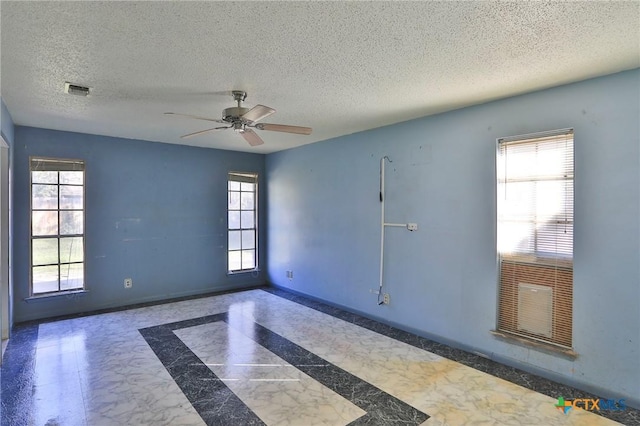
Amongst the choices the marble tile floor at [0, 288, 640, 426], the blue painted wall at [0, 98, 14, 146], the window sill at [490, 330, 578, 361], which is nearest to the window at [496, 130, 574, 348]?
the window sill at [490, 330, 578, 361]

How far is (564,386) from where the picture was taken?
275cm

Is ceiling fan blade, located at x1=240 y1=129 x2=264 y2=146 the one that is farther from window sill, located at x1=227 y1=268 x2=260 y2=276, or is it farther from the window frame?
→ window sill, located at x1=227 y1=268 x2=260 y2=276

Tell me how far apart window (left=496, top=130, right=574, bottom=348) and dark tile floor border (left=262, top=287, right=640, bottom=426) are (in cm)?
33

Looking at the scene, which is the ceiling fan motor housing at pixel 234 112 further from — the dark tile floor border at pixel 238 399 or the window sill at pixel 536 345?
the window sill at pixel 536 345

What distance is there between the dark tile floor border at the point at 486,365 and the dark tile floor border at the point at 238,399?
985 millimetres

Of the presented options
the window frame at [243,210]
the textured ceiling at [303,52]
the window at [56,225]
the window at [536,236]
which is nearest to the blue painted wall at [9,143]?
the textured ceiling at [303,52]

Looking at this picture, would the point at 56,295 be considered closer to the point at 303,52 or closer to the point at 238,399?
the point at 238,399

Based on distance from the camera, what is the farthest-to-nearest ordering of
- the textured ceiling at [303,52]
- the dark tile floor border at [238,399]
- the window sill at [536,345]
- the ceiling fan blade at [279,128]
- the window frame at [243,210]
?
the window frame at [243,210] < the ceiling fan blade at [279,128] < the window sill at [536,345] < the dark tile floor border at [238,399] < the textured ceiling at [303,52]

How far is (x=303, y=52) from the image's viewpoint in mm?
2201

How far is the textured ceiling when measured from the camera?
175 cm

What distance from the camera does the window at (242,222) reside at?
615cm

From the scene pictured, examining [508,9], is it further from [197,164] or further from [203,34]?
[197,164]

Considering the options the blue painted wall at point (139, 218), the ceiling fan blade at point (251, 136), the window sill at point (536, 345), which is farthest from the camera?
the blue painted wall at point (139, 218)

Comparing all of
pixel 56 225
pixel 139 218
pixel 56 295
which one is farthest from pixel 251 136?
pixel 56 295
